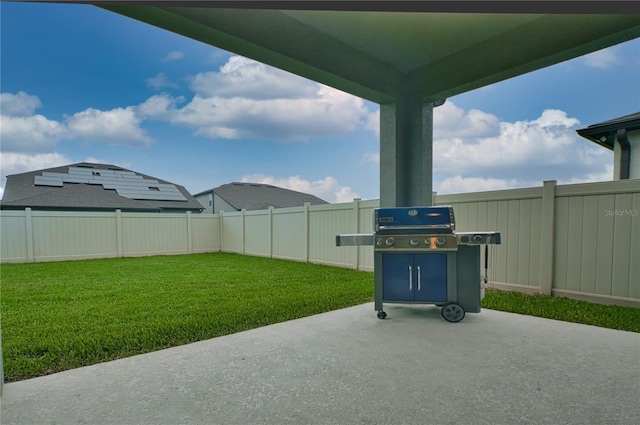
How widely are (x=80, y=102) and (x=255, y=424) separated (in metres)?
11.1

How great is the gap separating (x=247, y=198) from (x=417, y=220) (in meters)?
15.6

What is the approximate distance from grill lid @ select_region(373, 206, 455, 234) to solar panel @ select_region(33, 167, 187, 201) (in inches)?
525

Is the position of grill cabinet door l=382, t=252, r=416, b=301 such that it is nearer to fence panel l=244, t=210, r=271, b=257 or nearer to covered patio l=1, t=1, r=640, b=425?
covered patio l=1, t=1, r=640, b=425

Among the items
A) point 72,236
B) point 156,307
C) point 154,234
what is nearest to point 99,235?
point 72,236

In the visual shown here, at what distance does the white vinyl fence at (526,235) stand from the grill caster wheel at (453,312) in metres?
1.80

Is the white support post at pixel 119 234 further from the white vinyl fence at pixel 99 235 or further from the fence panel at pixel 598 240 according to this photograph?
the fence panel at pixel 598 240

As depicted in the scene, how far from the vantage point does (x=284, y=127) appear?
9.73m

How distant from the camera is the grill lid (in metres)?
3.32

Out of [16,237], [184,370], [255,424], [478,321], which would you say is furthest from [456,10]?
[16,237]

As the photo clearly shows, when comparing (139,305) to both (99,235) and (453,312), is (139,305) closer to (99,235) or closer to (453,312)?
(453,312)

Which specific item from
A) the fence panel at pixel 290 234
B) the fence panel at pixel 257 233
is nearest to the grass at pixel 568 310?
the fence panel at pixel 290 234

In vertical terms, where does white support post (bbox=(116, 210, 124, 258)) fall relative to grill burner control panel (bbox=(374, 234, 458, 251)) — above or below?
below

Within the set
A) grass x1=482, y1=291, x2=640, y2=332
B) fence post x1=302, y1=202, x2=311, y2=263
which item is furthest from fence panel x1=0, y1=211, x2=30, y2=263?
grass x1=482, y1=291, x2=640, y2=332

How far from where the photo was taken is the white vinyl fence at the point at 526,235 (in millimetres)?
3678
